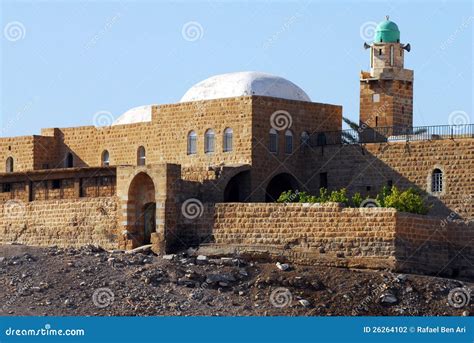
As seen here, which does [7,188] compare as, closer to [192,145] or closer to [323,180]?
[192,145]

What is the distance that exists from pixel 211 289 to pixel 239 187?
7.68 m

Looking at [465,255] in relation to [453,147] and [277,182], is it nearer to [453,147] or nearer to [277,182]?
[453,147]

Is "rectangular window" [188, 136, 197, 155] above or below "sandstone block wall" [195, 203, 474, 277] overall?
above

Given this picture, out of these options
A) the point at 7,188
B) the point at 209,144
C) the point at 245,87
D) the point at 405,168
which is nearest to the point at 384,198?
the point at 405,168

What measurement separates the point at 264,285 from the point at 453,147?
816 cm

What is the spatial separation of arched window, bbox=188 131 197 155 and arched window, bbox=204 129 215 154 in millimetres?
418

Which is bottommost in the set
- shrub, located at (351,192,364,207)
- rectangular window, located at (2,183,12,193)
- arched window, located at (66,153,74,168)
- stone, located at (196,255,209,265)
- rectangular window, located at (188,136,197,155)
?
stone, located at (196,255,209,265)

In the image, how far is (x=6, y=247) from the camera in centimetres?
5869

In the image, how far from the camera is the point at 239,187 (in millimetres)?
60781

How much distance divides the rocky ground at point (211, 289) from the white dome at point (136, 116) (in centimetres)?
1003

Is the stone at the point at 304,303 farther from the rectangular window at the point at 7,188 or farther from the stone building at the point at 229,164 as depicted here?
the rectangular window at the point at 7,188

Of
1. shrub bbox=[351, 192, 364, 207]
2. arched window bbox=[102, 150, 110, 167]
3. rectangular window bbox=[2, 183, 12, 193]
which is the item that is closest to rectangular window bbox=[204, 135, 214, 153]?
arched window bbox=[102, 150, 110, 167]

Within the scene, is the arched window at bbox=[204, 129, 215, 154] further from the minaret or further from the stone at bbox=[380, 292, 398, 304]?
the stone at bbox=[380, 292, 398, 304]

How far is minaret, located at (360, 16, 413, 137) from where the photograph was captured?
Result: 206ft
